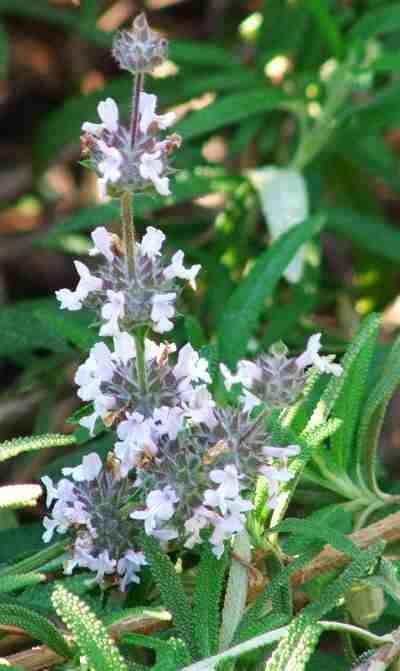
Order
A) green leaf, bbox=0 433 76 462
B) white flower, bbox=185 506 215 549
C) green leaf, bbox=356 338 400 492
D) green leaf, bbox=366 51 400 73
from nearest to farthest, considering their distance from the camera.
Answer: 1. white flower, bbox=185 506 215 549
2. green leaf, bbox=0 433 76 462
3. green leaf, bbox=356 338 400 492
4. green leaf, bbox=366 51 400 73

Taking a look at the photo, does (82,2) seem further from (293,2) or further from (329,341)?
(329,341)

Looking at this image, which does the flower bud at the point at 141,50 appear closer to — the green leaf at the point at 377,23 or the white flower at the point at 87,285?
the white flower at the point at 87,285

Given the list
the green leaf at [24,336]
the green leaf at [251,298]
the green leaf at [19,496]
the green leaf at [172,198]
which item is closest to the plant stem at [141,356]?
the green leaf at [19,496]

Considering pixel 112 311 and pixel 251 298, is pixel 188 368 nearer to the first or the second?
pixel 112 311

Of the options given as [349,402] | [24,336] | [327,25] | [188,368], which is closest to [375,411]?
[349,402]

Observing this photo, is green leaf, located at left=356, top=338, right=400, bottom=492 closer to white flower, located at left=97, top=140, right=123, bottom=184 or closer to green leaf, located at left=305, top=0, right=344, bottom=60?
white flower, located at left=97, top=140, right=123, bottom=184

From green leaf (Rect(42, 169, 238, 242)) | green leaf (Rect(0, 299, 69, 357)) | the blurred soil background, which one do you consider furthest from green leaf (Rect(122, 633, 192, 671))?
the blurred soil background

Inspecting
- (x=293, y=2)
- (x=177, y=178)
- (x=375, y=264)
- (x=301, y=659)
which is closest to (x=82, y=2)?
(x=293, y=2)
